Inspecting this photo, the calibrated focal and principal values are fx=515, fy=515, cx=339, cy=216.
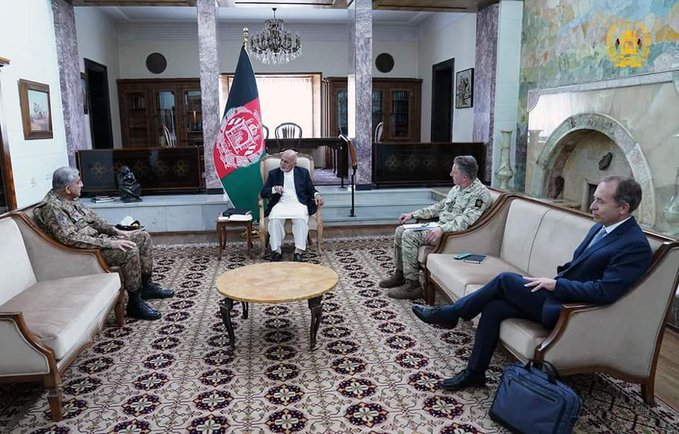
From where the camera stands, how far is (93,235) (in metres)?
3.67

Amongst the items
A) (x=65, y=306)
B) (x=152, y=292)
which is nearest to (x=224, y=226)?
(x=152, y=292)

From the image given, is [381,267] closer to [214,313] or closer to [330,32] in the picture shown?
[214,313]

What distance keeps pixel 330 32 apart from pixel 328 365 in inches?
353

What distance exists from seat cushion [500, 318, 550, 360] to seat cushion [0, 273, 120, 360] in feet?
7.25

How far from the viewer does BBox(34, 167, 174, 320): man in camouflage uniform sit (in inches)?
135

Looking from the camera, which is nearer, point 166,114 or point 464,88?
point 464,88

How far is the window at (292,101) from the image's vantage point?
1151 cm

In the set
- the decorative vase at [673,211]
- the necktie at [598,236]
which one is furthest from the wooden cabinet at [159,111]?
the necktie at [598,236]

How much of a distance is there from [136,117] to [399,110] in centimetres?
537

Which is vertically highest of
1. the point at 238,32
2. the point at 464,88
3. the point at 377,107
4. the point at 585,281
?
the point at 238,32

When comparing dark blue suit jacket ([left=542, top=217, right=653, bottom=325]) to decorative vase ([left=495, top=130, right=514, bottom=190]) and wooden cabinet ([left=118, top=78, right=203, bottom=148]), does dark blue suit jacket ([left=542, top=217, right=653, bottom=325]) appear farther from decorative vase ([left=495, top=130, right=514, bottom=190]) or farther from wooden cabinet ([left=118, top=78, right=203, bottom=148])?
wooden cabinet ([left=118, top=78, right=203, bottom=148])

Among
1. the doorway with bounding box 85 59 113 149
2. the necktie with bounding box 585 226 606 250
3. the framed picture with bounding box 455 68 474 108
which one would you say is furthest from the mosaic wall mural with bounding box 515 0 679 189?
the doorway with bounding box 85 59 113 149

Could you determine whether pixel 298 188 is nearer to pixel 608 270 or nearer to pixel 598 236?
pixel 598 236

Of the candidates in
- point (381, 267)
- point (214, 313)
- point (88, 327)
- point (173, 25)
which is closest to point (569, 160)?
point (381, 267)
